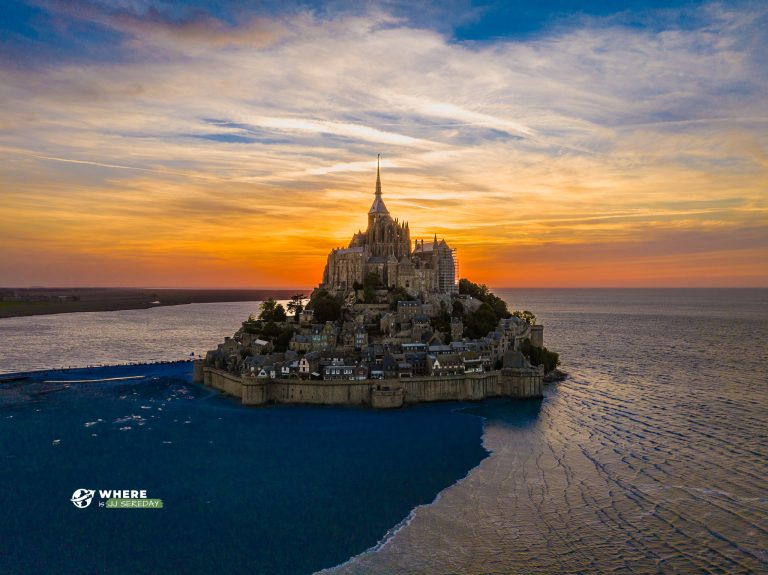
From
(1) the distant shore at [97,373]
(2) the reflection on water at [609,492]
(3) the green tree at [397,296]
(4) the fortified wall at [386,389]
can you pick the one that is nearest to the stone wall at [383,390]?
(4) the fortified wall at [386,389]

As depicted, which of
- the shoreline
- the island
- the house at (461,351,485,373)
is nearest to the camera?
the island

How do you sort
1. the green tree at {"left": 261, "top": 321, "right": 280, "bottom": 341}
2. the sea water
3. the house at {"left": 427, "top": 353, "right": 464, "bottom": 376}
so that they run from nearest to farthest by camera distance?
the sea water → the house at {"left": 427, "top": 353, "right": 464, "bottom": 376} → the green tree at {"left": 261, "top": 321, "right": 280, "bottom": 341}

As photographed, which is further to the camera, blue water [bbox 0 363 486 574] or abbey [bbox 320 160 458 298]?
abbey [bbox 320 160 458 298]

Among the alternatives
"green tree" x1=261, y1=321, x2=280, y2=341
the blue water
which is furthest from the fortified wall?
"green tree" x1=261, y1=321, x2=280, y2=341

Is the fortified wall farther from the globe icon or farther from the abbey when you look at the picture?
the abbey

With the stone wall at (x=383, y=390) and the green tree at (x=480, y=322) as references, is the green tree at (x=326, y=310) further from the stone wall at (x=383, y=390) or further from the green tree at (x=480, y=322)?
the stone wall at (x=383, y=390)

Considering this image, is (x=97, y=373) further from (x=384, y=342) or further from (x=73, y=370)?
(x=384, y=342)

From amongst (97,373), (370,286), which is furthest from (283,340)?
(97,373)
